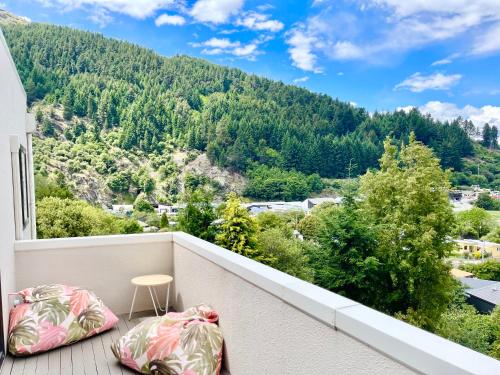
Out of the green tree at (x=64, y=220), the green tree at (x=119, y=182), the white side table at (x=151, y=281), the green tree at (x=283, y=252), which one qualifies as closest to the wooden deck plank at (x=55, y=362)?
the white side table at (x=151, y=281)

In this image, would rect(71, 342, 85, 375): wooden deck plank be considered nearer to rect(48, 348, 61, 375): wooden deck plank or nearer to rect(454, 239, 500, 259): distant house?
rect(48, 348, 61, 375): wooden deck plank

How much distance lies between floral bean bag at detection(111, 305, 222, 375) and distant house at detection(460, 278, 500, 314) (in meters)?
28.0

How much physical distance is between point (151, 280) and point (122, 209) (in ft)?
98.9

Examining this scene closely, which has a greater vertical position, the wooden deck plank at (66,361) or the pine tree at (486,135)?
the pine tree at (486,135)

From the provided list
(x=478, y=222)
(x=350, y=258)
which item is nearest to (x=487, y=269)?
(x=478, y=222)

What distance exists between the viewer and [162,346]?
2.31m

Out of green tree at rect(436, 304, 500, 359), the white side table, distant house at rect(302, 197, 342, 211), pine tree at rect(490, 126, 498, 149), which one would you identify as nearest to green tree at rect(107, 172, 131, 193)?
distant house at rect(302, 197, 342, 211)

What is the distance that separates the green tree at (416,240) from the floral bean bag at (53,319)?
50.0 ft

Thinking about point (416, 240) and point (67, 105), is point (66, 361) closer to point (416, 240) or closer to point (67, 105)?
point (416, 240)

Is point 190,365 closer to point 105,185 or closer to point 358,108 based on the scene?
point 105,185

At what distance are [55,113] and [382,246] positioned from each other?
96.1 feet

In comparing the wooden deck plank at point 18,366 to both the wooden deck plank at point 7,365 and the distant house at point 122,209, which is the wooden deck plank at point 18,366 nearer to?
the wooden deck plank at point 7,365

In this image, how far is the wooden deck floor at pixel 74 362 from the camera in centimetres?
239

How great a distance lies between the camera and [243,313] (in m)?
2.12
